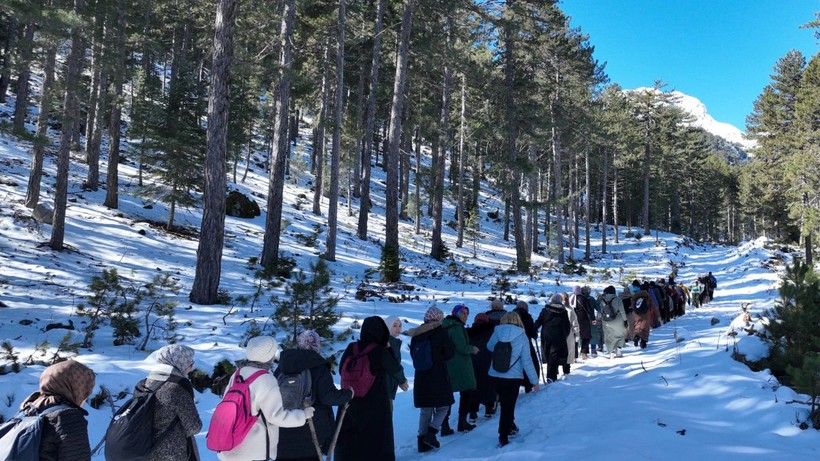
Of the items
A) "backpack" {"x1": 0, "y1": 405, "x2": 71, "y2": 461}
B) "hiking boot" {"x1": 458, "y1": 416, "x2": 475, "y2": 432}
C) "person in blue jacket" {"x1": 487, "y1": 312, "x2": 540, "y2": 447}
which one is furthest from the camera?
"hiking boot" {"x1": 458, "y1": 416, "x2": 475, "y2": 432}

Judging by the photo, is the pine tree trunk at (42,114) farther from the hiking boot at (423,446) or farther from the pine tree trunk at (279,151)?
the hiking boot at (423,446)

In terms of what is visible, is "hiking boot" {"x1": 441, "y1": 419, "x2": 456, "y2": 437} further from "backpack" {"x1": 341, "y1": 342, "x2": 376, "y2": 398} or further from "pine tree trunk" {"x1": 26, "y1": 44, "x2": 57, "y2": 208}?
"pine tree trunk" {"x1": 26, "y1": 44, "x2": 57, "y2": 208}

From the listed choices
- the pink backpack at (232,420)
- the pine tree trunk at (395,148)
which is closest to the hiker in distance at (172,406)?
the pink backpack at (232,420)

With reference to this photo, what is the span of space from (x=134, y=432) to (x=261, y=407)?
2.72ft

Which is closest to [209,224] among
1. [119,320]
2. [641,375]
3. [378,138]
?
[119,320]

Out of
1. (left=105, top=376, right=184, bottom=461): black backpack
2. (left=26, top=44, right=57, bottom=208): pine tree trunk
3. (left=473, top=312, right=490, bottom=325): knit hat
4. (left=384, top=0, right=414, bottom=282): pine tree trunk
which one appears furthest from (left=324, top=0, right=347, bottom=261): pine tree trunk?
(left=105, top=376, right=184, bottom=461): black backpack

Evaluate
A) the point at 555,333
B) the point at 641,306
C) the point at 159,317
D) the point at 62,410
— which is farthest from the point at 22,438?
the point at 641,306

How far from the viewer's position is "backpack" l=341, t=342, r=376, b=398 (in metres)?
4.64

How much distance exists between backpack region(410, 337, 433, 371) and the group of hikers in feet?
0.04

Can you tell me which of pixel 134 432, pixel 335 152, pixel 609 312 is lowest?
pixel 134 432

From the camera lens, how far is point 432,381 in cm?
584

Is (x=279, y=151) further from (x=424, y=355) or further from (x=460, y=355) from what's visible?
(x=424, y=355)

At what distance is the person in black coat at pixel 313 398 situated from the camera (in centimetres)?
384

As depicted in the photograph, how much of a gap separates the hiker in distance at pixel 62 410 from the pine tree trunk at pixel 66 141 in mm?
12765
